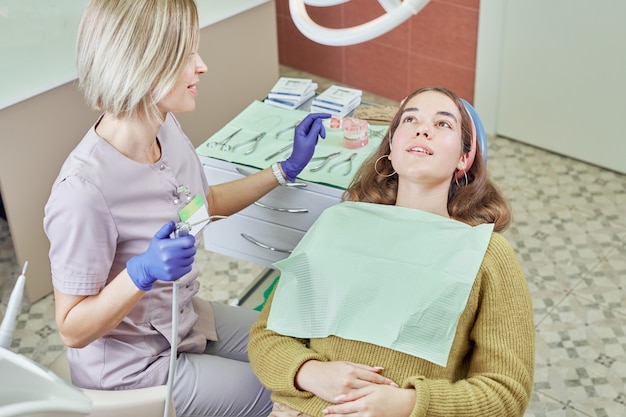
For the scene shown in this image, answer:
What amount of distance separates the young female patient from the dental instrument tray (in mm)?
278

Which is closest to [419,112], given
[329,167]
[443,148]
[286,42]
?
[443,148]

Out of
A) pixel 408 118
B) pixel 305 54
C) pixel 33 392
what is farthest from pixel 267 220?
pixel 305 54

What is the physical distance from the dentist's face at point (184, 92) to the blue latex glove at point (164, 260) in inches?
11.8

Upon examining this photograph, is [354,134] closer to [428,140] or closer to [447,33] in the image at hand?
[428,140]

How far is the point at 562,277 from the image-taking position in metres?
2.74

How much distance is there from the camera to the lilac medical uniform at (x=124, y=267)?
1492 millimetres

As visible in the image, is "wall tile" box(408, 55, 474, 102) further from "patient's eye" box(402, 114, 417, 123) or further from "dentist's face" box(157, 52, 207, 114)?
"dentist's face" box(157, 52, 207, 114)

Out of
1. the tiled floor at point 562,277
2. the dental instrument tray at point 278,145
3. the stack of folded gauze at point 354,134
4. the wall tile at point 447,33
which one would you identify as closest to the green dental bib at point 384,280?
the dental instrument tray at point 278,145

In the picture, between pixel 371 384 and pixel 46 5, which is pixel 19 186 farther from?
pixel 371 384

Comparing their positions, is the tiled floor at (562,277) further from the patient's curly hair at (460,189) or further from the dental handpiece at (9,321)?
the dental handpiece at (9,321)

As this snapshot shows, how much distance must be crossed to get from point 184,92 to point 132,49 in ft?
0.52

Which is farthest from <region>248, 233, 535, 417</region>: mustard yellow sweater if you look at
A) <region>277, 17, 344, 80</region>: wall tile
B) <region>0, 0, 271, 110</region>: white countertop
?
<region>277, 17, 344, 80</region>: wall tile

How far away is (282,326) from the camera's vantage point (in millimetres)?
1638

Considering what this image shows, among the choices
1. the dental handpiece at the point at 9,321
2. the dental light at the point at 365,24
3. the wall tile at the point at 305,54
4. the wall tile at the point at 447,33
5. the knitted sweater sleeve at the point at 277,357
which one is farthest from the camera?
the wall tile at the point at 305,54
